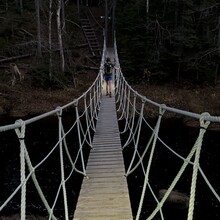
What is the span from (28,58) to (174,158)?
10.7 metres

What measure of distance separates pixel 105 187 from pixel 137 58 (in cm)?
1434

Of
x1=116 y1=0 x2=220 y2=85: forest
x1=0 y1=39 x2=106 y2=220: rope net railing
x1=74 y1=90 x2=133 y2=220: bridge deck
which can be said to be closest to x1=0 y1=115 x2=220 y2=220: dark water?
x1=0 y1=39 x2=106 y2=220: rope net railing

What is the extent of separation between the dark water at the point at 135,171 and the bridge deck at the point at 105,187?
235cm

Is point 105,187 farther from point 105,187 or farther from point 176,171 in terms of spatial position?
point 176,171

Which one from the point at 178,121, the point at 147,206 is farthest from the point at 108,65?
the point at 178,121

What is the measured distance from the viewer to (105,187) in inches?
149

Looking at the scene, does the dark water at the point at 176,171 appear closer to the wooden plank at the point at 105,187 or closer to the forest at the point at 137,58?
the wooden plank at the point at 105,187

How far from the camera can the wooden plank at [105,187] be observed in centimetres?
321

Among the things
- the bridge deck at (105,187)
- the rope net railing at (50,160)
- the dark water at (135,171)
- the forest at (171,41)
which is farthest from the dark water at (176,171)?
the forest at (171,41)

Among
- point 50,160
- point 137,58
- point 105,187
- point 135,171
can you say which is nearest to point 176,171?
point 135,171

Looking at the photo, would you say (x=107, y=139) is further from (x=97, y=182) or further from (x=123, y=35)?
(x=123, y=35)

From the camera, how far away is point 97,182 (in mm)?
3924

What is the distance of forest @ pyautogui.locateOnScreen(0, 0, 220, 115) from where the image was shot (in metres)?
15.5

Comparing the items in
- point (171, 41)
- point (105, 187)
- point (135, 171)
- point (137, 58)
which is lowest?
point (135, 171)
